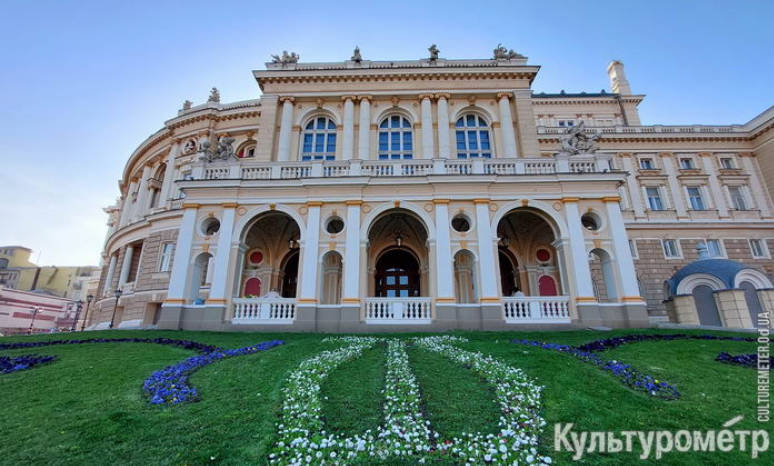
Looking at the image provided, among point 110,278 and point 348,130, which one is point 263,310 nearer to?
point 348,130

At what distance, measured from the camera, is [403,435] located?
4.58 meters

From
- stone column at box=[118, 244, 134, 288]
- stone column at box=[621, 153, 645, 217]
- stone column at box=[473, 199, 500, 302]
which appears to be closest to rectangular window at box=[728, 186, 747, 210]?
stone column at box=[621, 153, 645, 217]

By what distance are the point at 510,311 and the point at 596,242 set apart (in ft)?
17.6

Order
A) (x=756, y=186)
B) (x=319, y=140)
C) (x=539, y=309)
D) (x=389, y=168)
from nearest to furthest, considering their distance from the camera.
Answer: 1. (x=539, y=309)
2. (x=389, y=168)
3. (x=319, y=140)
4. (x=756, y=186)

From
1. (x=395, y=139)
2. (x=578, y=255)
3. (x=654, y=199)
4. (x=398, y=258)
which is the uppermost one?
(x=395, y=139)

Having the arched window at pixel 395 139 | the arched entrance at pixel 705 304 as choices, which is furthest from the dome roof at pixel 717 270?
the arched window at pixel 395 139

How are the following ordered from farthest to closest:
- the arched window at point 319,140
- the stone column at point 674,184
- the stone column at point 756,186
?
the stone column at point 674,184 < the stone column at point 756,186 < the arched window at point 319,140

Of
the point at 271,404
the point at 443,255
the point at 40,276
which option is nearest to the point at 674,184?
the point at 443,255

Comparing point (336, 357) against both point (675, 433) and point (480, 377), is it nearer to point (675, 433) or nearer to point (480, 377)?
point (480, 377)

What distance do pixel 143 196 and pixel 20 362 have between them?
26.1 metres

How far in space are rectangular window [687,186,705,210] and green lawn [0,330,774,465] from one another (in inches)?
1095

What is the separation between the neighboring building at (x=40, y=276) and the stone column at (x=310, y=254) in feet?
264

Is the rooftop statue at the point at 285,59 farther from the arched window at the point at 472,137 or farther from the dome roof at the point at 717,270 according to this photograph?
the dome roof at the point at 717,270

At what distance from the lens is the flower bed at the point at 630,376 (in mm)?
6562
